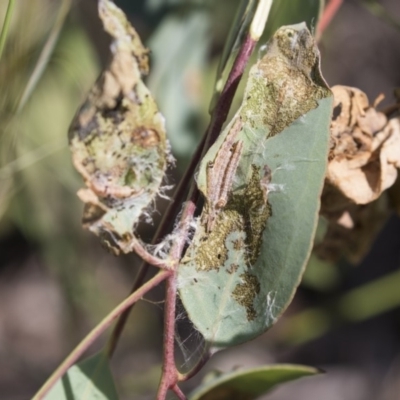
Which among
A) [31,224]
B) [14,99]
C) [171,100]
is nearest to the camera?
[14,99]

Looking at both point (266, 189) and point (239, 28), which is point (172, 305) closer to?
point (266, 189)

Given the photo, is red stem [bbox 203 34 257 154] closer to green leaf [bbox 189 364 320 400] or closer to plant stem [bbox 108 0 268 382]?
plant stem [bbox 108 0 268 382]

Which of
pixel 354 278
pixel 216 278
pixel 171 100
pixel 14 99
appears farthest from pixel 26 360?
pixel 216 278

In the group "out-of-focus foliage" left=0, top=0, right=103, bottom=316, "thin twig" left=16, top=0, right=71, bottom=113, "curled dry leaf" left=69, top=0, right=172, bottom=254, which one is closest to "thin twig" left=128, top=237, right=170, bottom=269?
"curled dry leaf" left=69, top=0, right=172, bottom=254

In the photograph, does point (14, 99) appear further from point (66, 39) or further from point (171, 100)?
point (66, 39)

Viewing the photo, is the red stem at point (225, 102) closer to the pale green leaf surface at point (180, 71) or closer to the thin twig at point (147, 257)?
the thin twig at point (147, 257)
